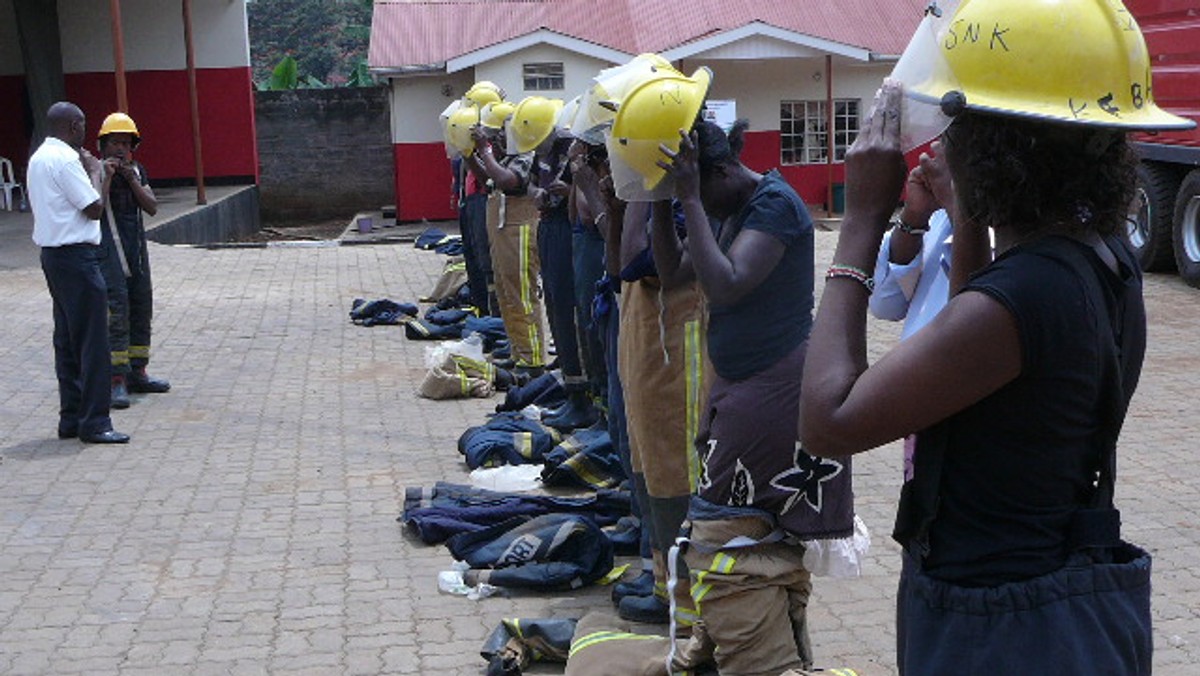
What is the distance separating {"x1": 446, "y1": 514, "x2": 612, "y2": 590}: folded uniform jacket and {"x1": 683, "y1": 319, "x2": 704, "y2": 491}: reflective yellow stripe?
1.06 meters

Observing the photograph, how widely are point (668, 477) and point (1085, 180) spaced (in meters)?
2.83

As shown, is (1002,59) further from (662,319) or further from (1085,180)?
(662,319)

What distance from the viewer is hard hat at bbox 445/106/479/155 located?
36.1 ft

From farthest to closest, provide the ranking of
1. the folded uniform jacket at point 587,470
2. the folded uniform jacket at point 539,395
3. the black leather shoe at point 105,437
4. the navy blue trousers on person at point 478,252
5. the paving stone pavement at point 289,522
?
the navy blue trousers on person at point 478,252, the folded uniform jacket at point 539,395, the black leather shoe at point 105,437, the folded uniform jacket at point 587,470, the paving stone pavement at point 289,522

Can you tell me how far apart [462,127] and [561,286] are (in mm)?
3129

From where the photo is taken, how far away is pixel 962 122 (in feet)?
7.06

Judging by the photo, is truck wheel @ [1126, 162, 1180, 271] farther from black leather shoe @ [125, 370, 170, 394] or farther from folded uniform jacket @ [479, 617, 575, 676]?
Answer: folded uniform jacket @ [479, 617, 575, 676]

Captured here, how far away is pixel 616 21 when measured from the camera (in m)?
27.3

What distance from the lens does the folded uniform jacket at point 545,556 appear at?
5688mm

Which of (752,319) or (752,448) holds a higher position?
(752,319)

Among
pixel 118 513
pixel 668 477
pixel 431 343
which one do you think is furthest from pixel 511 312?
pixel 668 477

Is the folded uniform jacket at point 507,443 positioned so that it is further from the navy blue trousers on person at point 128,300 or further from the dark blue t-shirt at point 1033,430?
the dark blue t-shirt at point 1033,430

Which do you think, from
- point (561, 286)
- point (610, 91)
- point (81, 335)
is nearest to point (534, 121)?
point (561, 286)

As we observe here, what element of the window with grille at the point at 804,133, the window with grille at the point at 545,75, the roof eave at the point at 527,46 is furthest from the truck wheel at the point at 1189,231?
the window with grille at the point at 545,75
